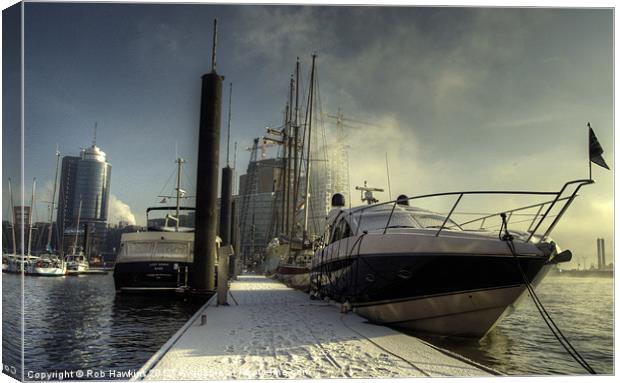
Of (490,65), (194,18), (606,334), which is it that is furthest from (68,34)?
(606,334)

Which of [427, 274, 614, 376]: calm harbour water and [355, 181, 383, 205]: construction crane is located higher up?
[355, 181, 383, 205]: construction crane

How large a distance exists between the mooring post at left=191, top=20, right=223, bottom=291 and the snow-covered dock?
476cm

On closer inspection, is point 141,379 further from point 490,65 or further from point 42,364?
point 490,65

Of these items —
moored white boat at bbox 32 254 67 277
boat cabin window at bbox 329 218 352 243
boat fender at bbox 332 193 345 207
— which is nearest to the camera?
boat cabin window at bbox 329 218 352 243

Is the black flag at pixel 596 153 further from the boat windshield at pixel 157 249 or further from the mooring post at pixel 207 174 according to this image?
the boat windshield at pixel 157 249

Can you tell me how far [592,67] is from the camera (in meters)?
7.20

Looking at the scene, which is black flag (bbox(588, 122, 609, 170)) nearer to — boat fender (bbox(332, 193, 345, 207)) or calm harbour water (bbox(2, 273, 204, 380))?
calm harbour water (bbox(2, 273, 204, 380))

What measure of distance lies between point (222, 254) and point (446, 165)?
760 cm

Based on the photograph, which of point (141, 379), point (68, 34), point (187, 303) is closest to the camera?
point (141, 379)

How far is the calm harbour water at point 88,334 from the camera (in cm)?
615

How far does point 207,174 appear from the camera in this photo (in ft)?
47.6

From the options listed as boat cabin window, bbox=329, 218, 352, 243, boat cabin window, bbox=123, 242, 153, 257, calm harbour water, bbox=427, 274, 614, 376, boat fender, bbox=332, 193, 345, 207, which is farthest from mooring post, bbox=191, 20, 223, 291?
calm harbour water, bbox=427, 274, 614, 376

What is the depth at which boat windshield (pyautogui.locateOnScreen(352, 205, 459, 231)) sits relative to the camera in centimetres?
1130

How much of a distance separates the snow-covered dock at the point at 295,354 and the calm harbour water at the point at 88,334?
2.49ft
